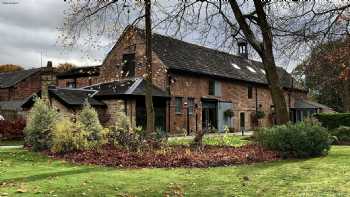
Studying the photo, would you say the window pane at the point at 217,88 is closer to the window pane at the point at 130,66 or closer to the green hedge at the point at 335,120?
the window pane at the point at 130,66

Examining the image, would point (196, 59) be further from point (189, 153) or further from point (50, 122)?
point (189, 153)

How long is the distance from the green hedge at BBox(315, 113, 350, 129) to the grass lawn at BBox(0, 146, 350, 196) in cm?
1893

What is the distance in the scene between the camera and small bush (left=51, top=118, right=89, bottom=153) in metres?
18.2

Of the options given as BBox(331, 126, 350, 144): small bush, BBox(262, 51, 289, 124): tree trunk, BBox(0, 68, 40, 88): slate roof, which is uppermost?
BBox(0, 68, 40, 88): slate roof

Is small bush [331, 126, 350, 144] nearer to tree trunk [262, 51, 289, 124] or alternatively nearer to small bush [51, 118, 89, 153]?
tree trunk [262, 51, 289, 124]

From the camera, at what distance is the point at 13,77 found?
2263 inches

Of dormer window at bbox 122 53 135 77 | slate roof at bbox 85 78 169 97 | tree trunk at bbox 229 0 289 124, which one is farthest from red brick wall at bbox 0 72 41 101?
tree trunk at bbox 229 0 289 124

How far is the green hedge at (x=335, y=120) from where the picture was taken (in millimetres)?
32469

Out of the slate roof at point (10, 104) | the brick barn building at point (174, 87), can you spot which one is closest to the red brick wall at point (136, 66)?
the brick barn building at point (174, 87)

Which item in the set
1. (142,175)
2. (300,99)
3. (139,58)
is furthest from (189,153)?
(300,99)

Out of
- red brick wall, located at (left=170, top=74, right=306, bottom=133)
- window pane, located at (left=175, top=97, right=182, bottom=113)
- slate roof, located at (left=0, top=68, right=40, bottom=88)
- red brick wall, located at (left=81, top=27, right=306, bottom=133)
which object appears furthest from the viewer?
slate roof, located at (left=0, top=68, right=40, bottom=88)

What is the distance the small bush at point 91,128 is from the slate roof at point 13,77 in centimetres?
3679

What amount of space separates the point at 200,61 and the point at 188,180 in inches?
1292

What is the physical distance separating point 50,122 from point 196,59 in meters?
24.0
